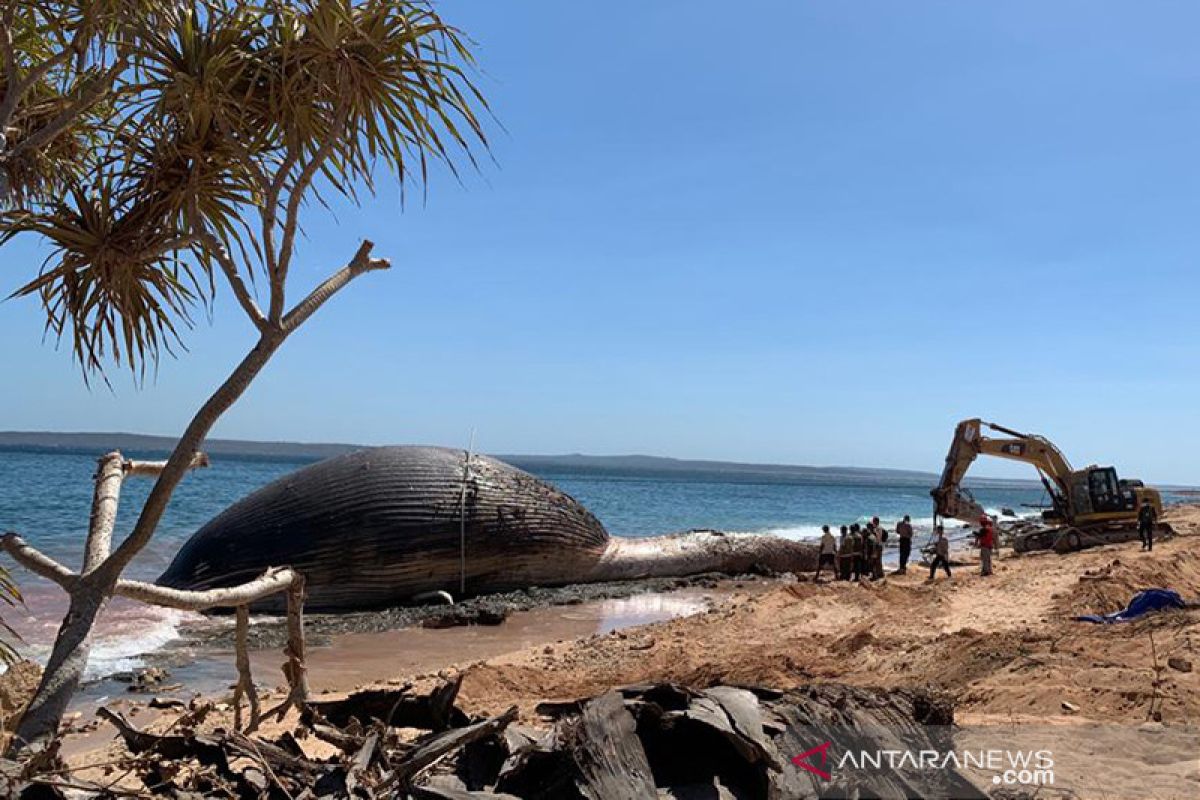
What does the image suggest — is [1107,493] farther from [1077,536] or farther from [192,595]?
[192,595]

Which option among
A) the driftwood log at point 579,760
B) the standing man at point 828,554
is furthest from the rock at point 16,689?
the standing man at point 828,554

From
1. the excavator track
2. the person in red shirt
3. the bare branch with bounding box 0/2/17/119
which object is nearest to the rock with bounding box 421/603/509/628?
the bare branch with bounding box 0/2/17/119

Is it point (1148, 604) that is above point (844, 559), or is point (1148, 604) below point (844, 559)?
above

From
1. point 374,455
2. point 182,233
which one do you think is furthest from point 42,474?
point 182,233

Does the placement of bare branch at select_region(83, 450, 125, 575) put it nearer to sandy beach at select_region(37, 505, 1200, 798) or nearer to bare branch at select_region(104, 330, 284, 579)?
bare branch at select_region(104, 330, 284, 579)

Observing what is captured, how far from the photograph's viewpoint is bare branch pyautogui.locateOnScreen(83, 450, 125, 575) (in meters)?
3.31

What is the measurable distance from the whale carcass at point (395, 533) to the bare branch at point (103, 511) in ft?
25.5

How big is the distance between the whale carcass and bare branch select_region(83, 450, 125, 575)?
7.77 m

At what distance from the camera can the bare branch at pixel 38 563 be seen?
3131 millimetres

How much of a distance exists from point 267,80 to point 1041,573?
1540 cm

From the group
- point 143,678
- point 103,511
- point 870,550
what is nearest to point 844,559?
point 870,550

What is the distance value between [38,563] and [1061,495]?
23.8 m

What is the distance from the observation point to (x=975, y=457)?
21.4 meters

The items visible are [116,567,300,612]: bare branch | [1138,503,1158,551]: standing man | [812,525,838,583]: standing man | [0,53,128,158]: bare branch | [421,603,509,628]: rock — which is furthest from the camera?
[1138,503,1158,551]: standing man
